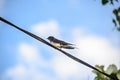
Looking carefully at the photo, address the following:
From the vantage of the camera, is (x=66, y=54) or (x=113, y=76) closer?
(x=66, y=54)

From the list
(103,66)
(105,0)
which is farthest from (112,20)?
(103,66)

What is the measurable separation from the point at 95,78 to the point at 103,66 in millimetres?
460

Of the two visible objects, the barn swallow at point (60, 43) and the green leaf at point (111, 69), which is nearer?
the green leaf at point (111, 69)

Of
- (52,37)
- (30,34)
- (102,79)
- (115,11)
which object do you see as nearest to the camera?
(30,34)

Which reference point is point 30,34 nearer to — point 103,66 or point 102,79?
point 103,66

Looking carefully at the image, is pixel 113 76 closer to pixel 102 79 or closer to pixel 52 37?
pixel 102 79

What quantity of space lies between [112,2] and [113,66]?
5.03ft

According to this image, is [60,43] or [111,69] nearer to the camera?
[111,69]

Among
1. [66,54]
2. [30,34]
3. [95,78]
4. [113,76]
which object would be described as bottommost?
[95,78]

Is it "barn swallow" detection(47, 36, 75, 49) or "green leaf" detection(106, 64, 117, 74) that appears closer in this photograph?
"green leaf" detection(106, 64, 117, 74)

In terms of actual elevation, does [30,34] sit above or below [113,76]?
above

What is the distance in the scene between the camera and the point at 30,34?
330 cm

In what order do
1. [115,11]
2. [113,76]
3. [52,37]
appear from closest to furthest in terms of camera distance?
[113,76] → [115,11] → [52,37]

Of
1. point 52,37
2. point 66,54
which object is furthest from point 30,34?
point 52,37
